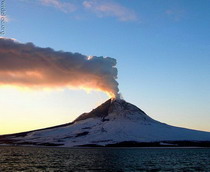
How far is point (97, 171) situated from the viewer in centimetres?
6384

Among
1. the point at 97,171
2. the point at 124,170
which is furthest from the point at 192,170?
the point at 97,171

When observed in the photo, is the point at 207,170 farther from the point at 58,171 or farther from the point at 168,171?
the point at 58,171

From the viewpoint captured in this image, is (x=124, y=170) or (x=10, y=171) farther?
(x=124, y=170)

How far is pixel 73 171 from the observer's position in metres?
62.8

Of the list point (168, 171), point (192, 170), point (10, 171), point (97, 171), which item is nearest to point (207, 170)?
point (192, 170)

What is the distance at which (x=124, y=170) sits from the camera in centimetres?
6669

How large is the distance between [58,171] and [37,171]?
3.82 meters

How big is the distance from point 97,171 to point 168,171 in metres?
13.5

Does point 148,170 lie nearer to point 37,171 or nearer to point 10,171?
point 37,171

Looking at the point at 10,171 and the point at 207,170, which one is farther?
the point at 207,170

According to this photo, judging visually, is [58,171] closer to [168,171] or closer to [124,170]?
[124,170]

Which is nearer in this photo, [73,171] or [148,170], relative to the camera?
[73,171]

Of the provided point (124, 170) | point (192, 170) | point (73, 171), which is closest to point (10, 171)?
point (73, 171)

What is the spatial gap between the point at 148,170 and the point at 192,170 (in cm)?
844
